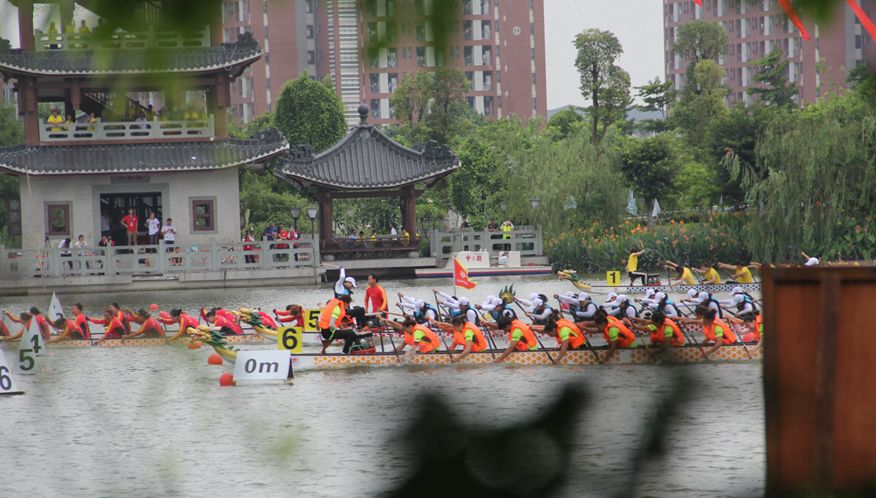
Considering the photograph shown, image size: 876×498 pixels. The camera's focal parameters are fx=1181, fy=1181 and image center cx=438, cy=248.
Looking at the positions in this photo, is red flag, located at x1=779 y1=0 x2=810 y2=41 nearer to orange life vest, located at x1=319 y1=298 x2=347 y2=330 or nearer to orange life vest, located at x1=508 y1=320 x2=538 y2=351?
orange life vest, located at x1=508 y1=320 x2=538 y2=351

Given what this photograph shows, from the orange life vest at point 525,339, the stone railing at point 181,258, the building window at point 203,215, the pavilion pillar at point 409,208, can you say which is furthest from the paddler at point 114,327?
the pavilion pillar at point 409,208

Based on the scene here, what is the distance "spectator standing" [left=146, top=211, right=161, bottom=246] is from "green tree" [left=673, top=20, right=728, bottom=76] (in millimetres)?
26914

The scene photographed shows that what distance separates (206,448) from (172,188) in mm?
24391

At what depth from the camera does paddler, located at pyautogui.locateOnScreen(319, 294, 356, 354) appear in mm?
15758

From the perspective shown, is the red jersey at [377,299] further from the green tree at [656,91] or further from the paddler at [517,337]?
the green tree at [656,91]

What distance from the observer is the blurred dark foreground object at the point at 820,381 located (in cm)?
132

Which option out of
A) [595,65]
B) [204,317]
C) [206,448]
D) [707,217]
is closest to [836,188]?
[707,217]

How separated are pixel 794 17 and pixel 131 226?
→ 2772 cm

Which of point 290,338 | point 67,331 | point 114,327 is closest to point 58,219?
point 114,327

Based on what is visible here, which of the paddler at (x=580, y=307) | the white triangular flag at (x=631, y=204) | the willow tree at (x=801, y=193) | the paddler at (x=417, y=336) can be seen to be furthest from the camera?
the white triangular flag at (x=631, y=204)

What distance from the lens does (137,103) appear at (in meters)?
1.48

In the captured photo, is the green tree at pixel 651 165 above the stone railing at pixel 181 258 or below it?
above

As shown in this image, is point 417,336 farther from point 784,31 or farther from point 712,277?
point 784,31

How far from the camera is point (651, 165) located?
3409cm
